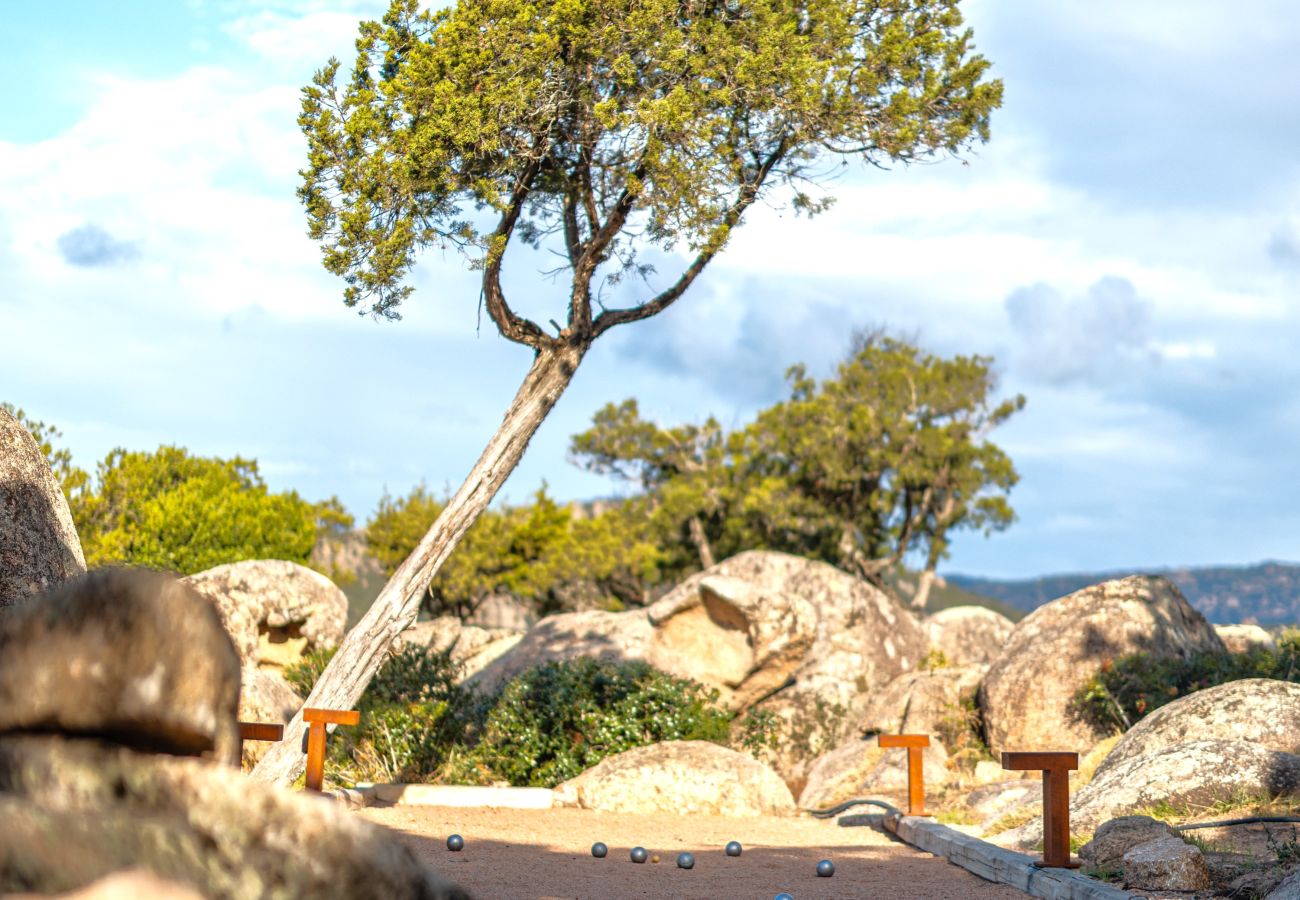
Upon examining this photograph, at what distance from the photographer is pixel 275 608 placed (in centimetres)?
1789

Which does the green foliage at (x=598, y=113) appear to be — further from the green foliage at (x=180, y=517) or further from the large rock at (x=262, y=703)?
the green foliage at (x=180, y=517)

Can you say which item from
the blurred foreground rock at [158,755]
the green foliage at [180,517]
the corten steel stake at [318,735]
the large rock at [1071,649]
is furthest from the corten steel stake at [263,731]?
the green foliage at [180,517]

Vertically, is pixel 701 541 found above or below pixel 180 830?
above

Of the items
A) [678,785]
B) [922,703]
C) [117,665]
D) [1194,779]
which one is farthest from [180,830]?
[922,703]

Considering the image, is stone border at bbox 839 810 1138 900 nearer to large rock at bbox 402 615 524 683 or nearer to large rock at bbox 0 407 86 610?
large rock at bbox 0 407 86 610

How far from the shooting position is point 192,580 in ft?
57.8

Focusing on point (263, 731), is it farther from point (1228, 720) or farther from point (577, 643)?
point (577, 643)

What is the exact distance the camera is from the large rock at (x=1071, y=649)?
15.1m

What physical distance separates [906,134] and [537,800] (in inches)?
308

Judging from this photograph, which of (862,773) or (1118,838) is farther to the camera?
(862,773)

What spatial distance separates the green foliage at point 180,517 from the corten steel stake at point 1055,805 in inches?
671

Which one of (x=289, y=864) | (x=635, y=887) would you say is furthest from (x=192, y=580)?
(x=289, y=864)

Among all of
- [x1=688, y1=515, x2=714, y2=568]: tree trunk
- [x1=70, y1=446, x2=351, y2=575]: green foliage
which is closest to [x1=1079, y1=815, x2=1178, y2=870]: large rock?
[x1=70, y1=446, x2=351, y2=575]: green foliage

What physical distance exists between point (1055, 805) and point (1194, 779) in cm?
205
